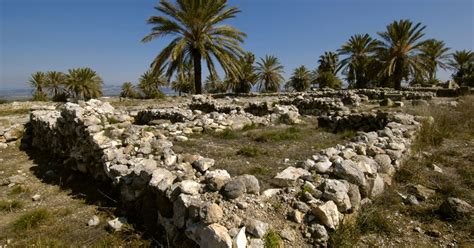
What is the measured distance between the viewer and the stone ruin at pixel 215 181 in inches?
121

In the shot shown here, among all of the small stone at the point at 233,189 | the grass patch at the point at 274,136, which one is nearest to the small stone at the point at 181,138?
the grass patch at the point at 274,136

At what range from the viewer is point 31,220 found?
4.09m

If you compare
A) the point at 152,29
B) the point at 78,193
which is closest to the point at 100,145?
the point at 78,193

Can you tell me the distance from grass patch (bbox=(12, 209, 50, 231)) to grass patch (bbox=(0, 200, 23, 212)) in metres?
0.54

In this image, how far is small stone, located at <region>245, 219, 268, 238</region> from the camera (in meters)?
2.87

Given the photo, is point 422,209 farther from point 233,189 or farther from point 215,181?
point 215,181

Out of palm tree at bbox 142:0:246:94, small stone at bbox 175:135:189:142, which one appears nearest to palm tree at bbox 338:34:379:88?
palm tree at bbox 142:0:246:94

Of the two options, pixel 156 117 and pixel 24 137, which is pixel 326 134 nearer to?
pixel 156 117

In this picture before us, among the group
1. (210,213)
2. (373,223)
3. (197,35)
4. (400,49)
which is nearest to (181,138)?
(210,213)

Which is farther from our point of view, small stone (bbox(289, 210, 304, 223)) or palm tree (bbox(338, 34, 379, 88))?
palm tree (bbox(338, 34, 379, 88))

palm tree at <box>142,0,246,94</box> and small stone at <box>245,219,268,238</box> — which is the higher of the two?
palm tree at <box>142,0,246,94</box>

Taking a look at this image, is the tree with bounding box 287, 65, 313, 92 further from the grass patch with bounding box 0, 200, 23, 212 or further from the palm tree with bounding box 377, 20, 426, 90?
the grass patch with bounding box 0, 200, 23, 212

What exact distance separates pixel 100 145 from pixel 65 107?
2.81m

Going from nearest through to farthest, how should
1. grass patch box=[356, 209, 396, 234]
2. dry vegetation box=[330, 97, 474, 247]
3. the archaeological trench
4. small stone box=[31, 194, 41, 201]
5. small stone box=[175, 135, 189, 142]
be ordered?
the archaeological trench, dry vegetation box=[330, 97, 474, 247], grass patch box=[356, 209, 396, 234], small stone box=[31, 194, 41, 201], small stone box=[175, 135, 189, 142]
